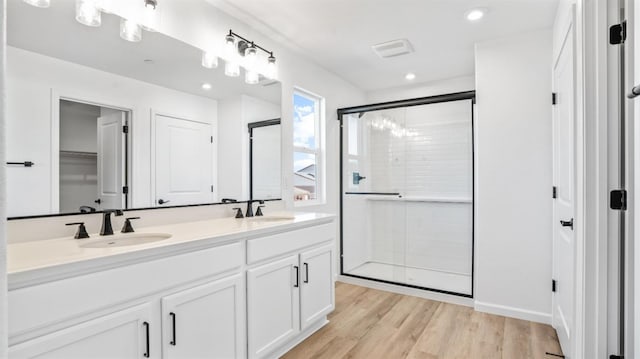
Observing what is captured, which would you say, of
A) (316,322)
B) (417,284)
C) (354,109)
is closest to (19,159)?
(316,322)

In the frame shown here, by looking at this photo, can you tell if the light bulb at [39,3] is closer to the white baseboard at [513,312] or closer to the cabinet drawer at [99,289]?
the cabinet drawer at [99,289]

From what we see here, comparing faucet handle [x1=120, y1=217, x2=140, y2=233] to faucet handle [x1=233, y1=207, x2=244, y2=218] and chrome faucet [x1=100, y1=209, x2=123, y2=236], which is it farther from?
faucet handle [x1=233, y1=207, x2=244, y2=218]

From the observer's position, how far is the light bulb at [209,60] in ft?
7.29

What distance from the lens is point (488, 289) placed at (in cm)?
281

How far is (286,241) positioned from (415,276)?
2057 mm

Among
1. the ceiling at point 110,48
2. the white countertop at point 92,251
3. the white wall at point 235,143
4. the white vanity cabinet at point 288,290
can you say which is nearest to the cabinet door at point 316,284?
the white vanity cabinet at point 288,290

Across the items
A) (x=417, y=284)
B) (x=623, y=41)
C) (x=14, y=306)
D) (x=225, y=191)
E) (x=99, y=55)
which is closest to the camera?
(x=14, y=306)

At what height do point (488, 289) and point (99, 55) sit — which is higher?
point (99, 55)

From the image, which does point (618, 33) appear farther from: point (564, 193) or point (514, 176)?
point (514, 176)

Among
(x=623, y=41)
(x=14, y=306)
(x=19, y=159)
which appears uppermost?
(x=623, y=41)

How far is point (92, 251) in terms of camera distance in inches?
48.6

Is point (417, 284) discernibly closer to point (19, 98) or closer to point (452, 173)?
point (452, 173)

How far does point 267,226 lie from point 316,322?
0.99 meters

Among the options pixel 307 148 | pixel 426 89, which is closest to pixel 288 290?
pixel 307 148
